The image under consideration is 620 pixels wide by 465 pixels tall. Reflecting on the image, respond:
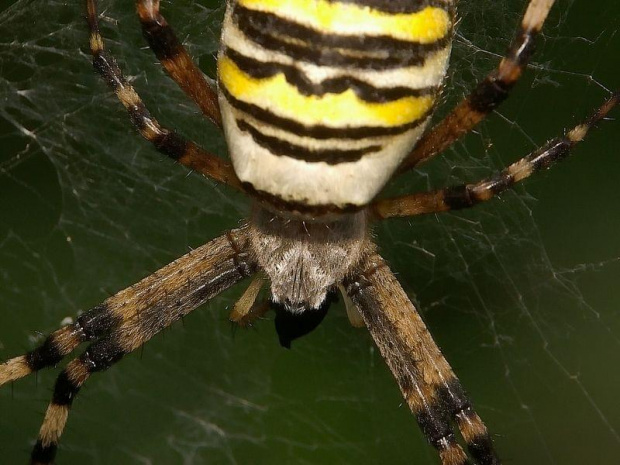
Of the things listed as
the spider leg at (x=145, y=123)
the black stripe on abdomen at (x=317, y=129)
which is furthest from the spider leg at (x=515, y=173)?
the spider leg at (x=145, y=123)

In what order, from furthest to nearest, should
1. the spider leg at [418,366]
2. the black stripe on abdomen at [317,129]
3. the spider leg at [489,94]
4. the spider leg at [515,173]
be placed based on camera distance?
the spider leg at [418,366] < the spider leg at [515,173] < the spider leg at [489,94] < the black stripe on abdomen at [317,129]

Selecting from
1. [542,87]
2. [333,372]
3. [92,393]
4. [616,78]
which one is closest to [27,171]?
[92,393]

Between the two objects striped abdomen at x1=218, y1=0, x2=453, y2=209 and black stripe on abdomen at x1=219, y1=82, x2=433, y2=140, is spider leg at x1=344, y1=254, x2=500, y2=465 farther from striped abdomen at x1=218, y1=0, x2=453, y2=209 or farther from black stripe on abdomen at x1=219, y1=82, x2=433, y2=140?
black stripe on abdomen at x1=219, y1=82, x2=433, y2=140

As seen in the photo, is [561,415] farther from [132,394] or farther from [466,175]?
[132,394]

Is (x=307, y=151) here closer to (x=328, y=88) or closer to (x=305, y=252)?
(x=328, y=88)

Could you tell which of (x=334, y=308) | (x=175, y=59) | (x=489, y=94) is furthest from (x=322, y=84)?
(x=334, y=308)

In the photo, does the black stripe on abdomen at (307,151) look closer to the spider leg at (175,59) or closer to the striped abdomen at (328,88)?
the striped abdomen at (328,88)
